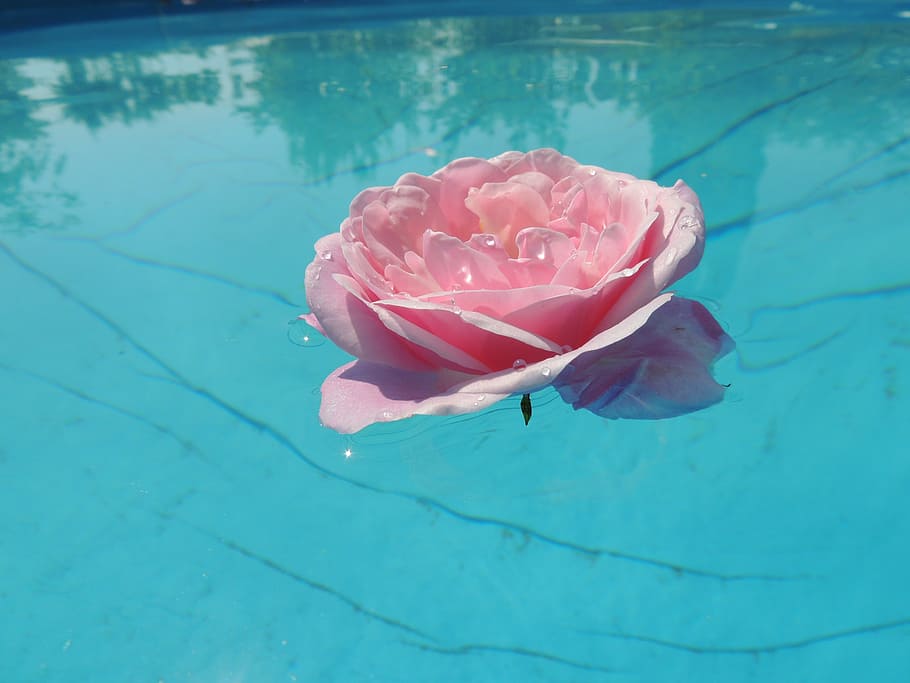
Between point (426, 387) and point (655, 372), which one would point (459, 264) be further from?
point (655, 372)

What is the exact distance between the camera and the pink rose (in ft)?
2.49

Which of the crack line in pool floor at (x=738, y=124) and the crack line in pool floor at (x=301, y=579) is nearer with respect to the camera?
the crack line in pool floor at (x=301, y=579)

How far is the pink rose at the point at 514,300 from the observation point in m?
0.76

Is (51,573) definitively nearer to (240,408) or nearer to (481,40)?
(240,408)

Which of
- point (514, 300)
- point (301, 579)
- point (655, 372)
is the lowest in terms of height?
point (301, 579)

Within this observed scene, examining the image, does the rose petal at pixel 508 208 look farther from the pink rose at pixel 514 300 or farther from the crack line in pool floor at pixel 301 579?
the crack line in pool floor at pixel 301 579

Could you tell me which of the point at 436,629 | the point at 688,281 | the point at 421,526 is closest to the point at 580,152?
the point at 688,281

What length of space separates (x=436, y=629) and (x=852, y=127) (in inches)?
68.2

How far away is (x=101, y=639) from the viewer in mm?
763

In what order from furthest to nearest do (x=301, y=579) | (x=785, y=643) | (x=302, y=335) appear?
(x=302, y=335), (x=301, y=579), (x=785, y=643)

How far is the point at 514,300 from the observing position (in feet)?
2.48

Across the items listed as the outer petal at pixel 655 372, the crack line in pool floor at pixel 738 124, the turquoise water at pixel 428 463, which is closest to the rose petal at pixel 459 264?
the outer petal at pixel 655 372

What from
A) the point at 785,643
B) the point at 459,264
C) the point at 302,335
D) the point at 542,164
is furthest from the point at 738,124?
the point at 785,643

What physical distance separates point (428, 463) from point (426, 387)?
0.13 metres
